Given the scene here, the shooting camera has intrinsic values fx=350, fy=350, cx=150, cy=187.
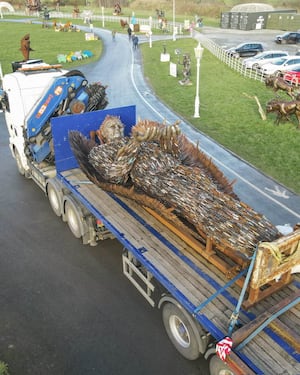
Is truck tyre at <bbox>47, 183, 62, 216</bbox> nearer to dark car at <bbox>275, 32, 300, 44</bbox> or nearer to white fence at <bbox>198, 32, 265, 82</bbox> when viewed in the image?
white fence at <bbox>198, 32, 265, 82</bbox>

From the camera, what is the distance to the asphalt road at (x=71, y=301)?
6.27 meters

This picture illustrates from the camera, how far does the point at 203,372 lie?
238 inches

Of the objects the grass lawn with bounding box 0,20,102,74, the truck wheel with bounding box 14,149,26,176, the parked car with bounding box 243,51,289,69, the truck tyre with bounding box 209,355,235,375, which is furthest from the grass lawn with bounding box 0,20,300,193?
the truck wheel with bounding box 14,149,26,176

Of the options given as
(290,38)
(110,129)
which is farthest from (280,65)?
(110,129)

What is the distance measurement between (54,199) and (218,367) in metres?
6.73

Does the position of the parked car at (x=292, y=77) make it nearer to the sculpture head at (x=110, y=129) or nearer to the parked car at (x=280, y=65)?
the parked car at (x=280, y=65)

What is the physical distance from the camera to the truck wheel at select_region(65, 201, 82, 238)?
29.8 ft

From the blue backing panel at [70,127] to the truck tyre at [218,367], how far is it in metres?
6.55

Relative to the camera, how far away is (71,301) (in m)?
7.56

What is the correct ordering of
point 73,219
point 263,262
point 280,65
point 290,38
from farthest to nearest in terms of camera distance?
point 290,38 → point 280,65 → point 73,219 → point 263,262

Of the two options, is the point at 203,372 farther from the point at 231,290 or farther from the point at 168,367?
the point at 231,290

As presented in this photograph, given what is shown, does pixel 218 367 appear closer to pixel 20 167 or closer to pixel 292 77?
pixel 20 167

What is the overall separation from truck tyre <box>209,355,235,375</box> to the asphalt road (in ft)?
2.81

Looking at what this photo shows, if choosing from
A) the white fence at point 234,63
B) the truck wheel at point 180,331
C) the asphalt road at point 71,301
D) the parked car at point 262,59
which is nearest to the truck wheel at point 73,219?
the asphalt road at point 71,301
